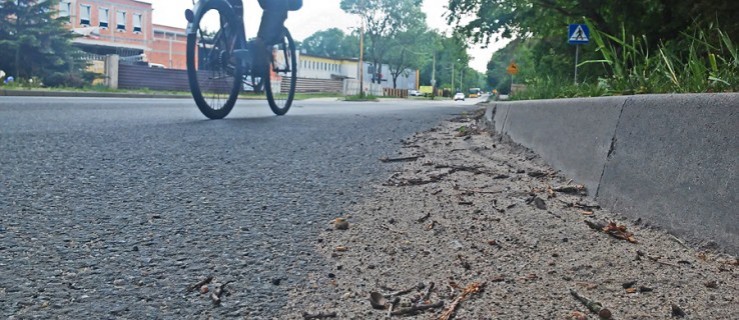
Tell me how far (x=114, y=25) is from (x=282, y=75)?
48.2m

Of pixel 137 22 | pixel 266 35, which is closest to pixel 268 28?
pixel 266 35

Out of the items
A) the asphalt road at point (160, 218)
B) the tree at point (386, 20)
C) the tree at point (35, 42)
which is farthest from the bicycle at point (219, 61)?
the tree at point (386, 20)

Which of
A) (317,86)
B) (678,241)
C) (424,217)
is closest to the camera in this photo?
(678,241)

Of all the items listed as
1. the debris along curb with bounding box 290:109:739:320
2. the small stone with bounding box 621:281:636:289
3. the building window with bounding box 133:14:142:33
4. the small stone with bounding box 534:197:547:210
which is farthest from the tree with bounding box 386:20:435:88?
the small stone with bounding box 621:281:636:289

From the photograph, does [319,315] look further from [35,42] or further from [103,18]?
[103,18]

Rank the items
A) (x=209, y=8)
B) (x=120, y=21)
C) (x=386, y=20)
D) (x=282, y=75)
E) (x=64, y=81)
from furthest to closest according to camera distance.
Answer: (x=386, y=20), (x=120, y=21), (x=64, y=81), (x=282, y=75), (x=209, y=8)

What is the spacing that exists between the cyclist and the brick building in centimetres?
4395

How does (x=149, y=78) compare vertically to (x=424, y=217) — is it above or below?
above

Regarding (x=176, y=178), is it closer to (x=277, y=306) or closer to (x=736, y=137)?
(x=277, y=306)

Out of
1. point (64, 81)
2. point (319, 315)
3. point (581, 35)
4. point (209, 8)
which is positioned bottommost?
point (319, 315)

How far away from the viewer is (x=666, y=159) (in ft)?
7.35

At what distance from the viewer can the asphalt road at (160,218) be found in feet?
4.96

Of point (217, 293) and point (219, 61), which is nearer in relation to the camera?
point (217, 293)

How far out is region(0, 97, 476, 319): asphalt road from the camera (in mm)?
1511
